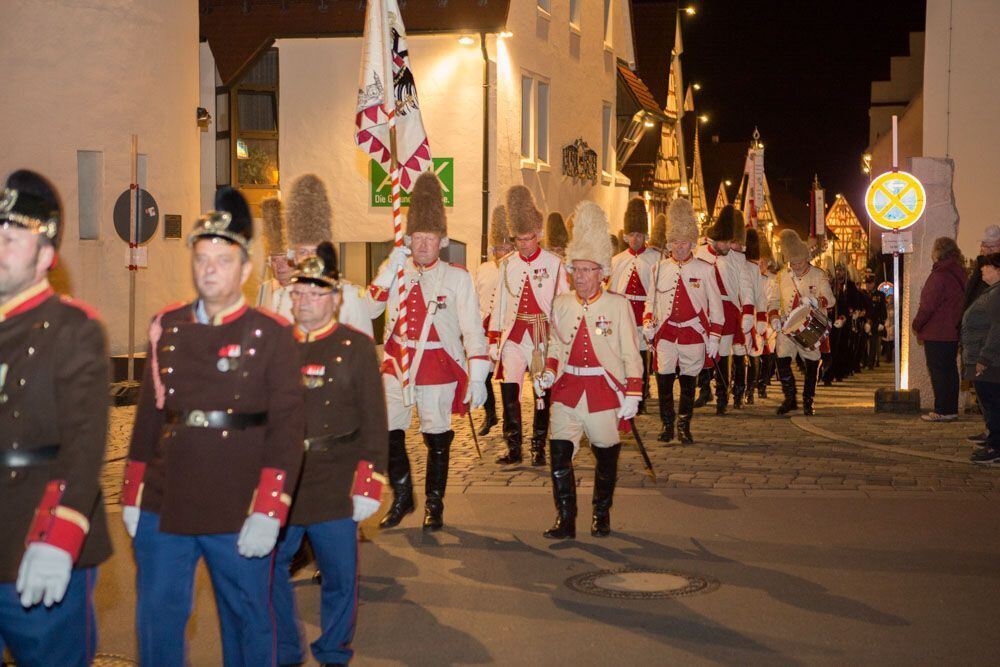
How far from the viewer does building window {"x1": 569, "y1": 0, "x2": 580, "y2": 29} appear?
3578cm

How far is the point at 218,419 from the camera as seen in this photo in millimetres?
5090

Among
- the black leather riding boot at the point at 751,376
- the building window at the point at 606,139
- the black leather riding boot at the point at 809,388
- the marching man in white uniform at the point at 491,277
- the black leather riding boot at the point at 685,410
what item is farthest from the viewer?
the building window at the point at 606,139

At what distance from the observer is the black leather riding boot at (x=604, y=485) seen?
959cm

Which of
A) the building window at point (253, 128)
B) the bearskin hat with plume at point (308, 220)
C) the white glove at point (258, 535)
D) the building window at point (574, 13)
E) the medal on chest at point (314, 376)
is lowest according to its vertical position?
the white glove at point (258, 535)

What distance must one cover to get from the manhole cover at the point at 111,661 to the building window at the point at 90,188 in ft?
60.1

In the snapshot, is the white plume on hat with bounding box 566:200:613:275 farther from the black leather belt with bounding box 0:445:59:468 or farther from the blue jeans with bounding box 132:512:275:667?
the black leather belt with bounding box 0:445:59:468

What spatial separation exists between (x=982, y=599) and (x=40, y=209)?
5.38 meters

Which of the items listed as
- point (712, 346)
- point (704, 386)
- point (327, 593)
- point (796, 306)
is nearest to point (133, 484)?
point (327, 593)

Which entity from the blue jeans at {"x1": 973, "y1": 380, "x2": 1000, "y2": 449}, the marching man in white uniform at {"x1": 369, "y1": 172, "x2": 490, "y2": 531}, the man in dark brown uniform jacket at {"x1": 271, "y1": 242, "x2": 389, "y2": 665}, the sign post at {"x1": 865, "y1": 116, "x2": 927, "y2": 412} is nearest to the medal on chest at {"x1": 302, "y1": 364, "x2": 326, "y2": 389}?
the man in dark brown uniform jacket at {"x1": 271, "y1": 242, "x2": 389, "y2": 665}

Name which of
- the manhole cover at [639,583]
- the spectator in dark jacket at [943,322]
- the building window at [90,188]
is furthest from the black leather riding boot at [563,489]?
the building window at [90,188]

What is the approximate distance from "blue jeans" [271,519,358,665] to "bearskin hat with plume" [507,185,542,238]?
24.5 feet

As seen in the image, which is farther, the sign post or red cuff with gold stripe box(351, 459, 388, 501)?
the sign post

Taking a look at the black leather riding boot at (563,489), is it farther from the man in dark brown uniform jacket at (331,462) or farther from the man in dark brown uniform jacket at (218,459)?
the man in dark brown uniform jacket at (218,459)

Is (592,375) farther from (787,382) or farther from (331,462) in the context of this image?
(787,382)
